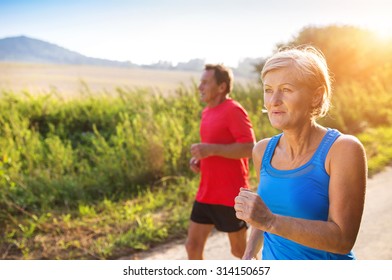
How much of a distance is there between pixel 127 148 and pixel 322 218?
4358mm

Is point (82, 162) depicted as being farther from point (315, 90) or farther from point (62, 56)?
point (315, 90)

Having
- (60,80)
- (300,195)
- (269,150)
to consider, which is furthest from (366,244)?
(60,80)

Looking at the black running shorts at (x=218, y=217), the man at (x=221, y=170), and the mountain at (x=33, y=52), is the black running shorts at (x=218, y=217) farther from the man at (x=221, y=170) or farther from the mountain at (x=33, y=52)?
the mountain at (x=33, y=52)

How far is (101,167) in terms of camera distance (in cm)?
541

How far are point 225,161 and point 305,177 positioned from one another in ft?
5.15

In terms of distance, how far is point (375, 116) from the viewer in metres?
8.93

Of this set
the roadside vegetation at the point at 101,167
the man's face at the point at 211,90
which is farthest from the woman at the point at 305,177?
the man's face at the point at 211,90

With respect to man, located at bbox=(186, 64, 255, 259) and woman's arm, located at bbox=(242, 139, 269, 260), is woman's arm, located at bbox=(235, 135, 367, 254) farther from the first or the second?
man, located at bbox=(186, 64, 255, 259)

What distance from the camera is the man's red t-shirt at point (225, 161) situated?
3.10 m

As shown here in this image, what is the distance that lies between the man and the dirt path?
2.17ft

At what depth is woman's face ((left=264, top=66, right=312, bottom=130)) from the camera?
1596 millimetres

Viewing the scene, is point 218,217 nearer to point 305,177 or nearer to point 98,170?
point 305,177

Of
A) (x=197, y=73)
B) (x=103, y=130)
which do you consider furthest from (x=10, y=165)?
(x=197, y=73)

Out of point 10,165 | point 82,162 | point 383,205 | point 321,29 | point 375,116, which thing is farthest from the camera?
point 321,29
